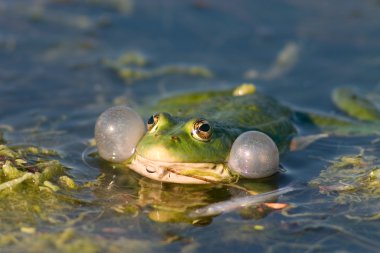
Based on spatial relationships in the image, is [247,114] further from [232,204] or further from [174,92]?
[174,92]

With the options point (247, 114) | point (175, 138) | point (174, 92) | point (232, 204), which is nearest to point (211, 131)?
point (175, 138)

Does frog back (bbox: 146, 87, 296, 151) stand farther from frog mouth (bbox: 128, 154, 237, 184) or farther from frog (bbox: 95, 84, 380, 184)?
frog mouth (bbox: 128, 154, 237, 184)

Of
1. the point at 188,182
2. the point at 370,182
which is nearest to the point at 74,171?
the point at 188,182

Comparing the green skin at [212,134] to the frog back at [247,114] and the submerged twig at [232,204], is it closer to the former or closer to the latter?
the frog back at [247,114]

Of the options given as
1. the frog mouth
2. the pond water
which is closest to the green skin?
the frog mouth

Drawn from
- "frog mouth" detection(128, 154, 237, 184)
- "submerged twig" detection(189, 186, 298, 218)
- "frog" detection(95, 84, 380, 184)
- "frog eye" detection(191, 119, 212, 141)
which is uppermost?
"frog eye" detection(191, 119, 212, 141)

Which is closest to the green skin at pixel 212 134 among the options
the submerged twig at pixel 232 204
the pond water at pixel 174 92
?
the pond water at pixel 174 92
